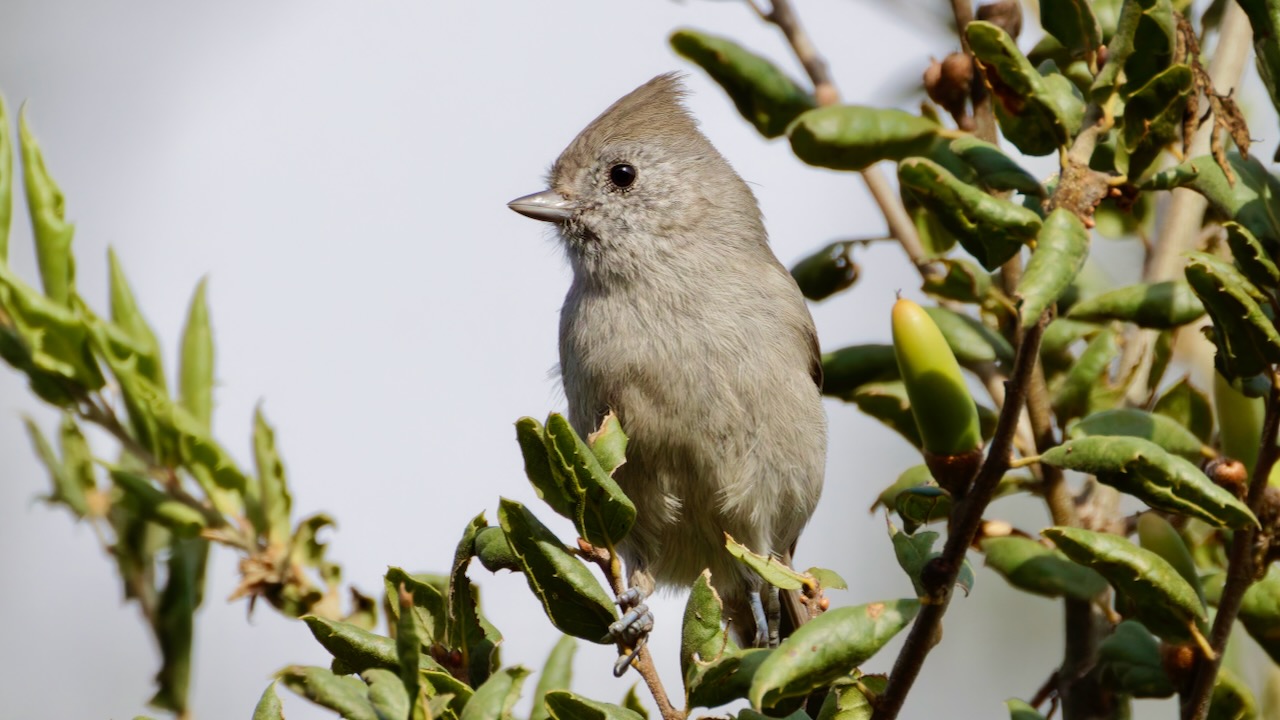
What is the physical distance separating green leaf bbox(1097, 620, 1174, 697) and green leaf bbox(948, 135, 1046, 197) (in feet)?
2.28

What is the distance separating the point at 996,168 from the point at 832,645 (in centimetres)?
73

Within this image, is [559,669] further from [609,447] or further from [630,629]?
[609,447]

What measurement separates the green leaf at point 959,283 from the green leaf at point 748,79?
0.40m

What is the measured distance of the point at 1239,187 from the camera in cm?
184

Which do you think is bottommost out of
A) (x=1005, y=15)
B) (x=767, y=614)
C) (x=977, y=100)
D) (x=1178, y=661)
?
(x=767, y=614)

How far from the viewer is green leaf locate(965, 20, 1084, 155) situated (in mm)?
1687

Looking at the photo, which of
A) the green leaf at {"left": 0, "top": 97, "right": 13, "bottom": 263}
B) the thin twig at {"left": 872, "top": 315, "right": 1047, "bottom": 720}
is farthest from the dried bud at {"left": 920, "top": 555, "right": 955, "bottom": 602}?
the green leaf at {"left": 0, "top": 97, "right": 13, "bottom": 263}

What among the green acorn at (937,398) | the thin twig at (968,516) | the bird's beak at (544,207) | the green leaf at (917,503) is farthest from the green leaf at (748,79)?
the bird's beak at (544,207)

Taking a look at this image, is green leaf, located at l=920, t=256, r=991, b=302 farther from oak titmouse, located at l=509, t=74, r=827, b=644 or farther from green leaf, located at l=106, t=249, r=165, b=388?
green leaf, located at l=106, t=249, r=165, b=388

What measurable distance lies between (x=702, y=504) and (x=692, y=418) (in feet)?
0.92

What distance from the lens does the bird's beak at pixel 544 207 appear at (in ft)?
12.7

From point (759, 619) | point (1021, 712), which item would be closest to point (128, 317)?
point (1021, 712)

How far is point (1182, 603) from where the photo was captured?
176 cm

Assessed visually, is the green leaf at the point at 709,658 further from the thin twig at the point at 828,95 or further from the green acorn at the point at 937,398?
the thin twig at the point at 828,95
